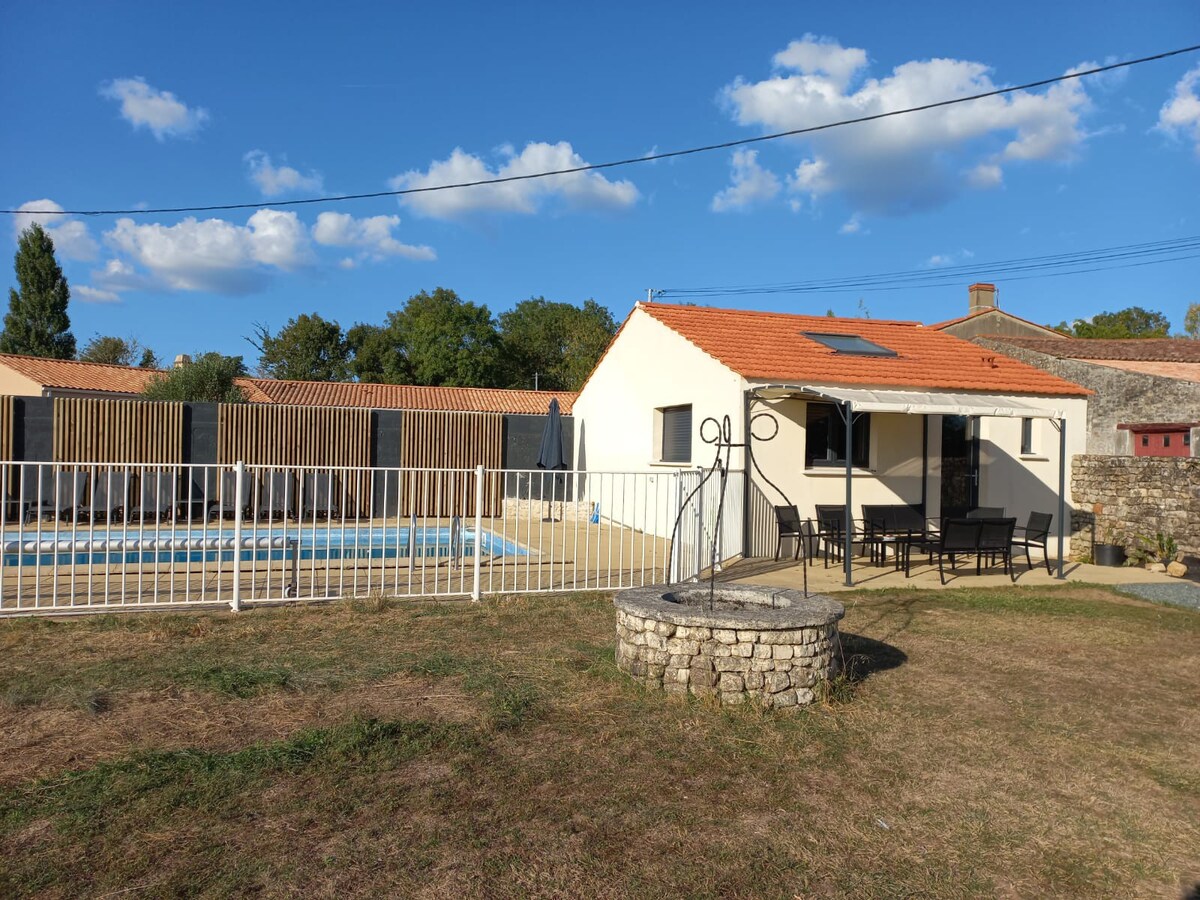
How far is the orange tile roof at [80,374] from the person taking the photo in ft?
77.9

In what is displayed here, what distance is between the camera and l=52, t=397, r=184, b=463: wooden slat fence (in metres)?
16.0

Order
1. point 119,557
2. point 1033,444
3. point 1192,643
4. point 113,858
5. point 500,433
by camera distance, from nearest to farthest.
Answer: point 113,858
point 1192,643
point 119,557
point 1033,444
point 500,433

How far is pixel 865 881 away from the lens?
2.88 metres

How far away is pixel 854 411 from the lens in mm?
10367

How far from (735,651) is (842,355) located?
9376mm

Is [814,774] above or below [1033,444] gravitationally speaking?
below

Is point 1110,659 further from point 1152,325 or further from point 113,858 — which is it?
point 1152,325

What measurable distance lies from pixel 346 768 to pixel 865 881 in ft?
7.56

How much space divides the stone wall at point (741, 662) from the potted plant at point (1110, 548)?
927cm

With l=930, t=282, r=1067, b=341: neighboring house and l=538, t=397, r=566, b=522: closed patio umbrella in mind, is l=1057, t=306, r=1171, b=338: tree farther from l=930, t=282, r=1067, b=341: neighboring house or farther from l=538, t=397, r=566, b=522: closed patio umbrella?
l=538, t=397, r=566, b=522: closed patio umbrella

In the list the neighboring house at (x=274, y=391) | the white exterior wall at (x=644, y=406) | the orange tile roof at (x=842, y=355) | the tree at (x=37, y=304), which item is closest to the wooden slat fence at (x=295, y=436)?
the white exterior wall at (x=644, y=406)

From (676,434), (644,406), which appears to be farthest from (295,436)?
(676,434)

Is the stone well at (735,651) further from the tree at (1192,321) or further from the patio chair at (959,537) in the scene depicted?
the tree at (1192,321)

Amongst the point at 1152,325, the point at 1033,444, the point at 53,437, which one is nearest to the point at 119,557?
the point at 53,437
